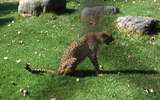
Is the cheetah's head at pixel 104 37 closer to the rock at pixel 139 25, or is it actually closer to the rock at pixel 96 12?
the rock at pixel 139 25

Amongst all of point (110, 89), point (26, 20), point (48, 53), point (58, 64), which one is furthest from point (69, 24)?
point (110, 89)

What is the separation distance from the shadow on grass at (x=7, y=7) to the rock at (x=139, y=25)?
6816mm

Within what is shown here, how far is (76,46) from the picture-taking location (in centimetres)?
1367

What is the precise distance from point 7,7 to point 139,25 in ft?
28.8

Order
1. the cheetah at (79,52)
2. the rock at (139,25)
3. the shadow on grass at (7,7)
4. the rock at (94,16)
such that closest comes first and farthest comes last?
the cheetah at (79,52) → the rock at (139,25) → the rock at (94,16) → the shadow on grass at (7,7)

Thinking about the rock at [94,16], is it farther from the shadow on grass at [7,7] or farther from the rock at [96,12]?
the shadow on grass at [7,7]

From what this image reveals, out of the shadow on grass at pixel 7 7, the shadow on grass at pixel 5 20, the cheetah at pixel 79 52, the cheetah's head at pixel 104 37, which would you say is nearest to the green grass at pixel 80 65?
the shadow on grass at pixel 5 20

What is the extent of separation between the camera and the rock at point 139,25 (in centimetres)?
1748

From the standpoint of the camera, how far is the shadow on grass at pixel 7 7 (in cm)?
2302

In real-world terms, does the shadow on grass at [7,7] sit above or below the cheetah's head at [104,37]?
below

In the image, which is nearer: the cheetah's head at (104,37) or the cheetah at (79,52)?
the cheetah at (79,52)

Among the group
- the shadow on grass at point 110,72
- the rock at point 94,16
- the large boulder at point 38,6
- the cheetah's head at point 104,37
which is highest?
the cheetah's head at point 104,37

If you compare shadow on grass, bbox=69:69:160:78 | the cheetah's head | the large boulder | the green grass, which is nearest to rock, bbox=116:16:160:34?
the green grass

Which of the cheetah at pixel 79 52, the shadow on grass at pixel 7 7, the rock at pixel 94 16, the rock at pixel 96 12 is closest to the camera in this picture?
the cheetah at pixel 79 52
